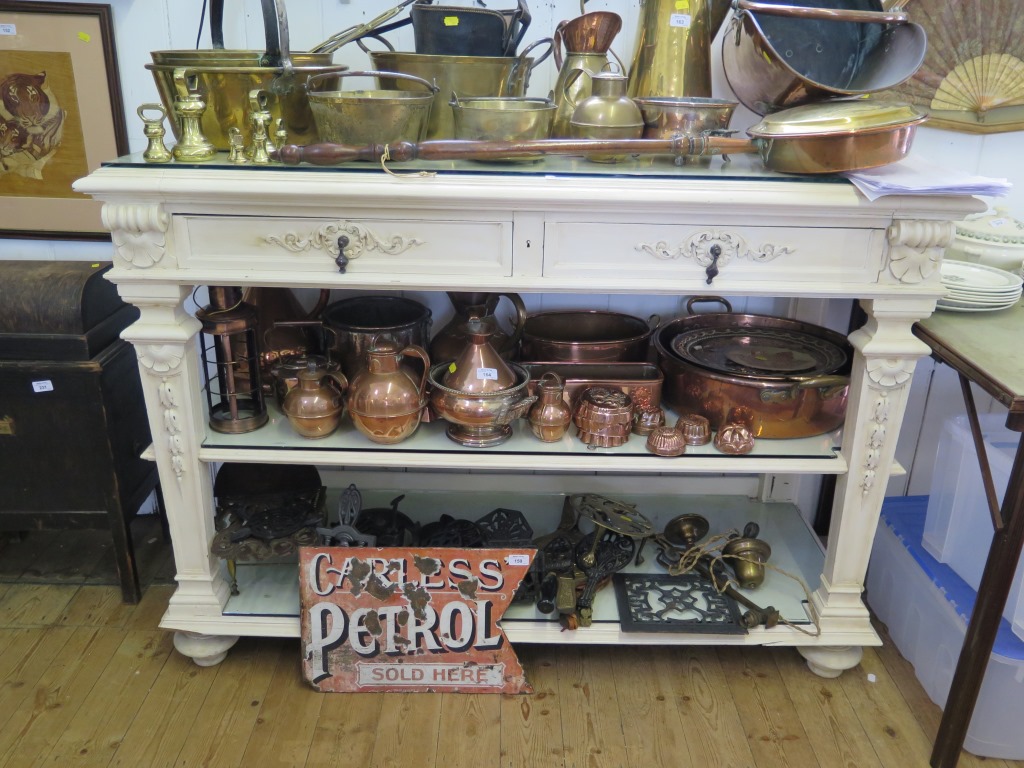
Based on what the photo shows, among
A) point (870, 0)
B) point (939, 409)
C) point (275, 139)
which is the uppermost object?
point (870, 0)

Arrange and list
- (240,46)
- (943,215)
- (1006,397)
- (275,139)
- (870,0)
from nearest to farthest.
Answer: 1. (1006,397)
2. (943,215)
3. (275,139)
4. (870,0)
5. (240,46)

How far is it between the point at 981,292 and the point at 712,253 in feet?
2.12

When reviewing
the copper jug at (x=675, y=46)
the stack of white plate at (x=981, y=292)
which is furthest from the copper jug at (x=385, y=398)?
the stack of white plate at (x=981, y=292)

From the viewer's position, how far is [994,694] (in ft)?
5.84

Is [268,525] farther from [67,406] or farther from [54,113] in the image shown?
[54,113]

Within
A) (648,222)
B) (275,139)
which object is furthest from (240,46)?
(648,222)

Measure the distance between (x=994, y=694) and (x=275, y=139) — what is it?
1.85 m

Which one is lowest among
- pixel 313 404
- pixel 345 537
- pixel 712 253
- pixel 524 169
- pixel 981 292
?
pixel 345 537

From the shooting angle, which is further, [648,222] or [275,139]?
[275,139]

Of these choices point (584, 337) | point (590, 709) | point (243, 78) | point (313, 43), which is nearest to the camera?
point (243, 78)

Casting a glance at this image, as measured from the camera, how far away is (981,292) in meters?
1.83

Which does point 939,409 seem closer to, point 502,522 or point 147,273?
point 502,522

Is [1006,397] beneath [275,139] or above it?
beneath

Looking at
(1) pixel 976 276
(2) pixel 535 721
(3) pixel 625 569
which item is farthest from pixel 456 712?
(1) pixel 976 276
